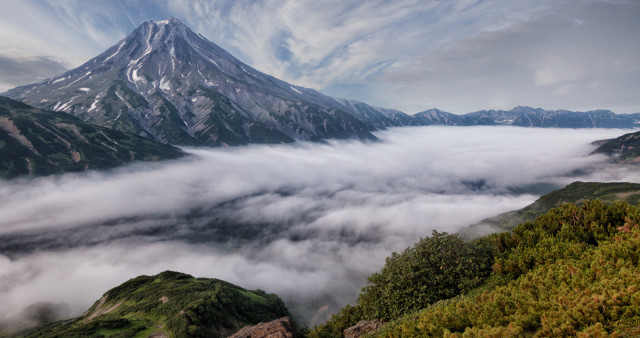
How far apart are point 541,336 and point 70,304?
252990mm

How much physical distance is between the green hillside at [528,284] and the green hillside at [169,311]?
48852 mm

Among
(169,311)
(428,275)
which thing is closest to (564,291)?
(428,275)

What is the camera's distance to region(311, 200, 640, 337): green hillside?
40.6ft

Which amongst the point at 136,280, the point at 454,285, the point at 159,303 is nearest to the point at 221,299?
the point at 159,303

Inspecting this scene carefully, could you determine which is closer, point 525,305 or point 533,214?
point 525,305

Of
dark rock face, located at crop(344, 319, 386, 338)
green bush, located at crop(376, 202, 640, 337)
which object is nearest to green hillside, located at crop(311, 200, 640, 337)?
green bush, located at crop(376, 202, 640, 337)

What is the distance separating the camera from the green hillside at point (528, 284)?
12375 millimetres

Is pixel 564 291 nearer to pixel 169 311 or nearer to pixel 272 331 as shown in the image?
pixel 272 331

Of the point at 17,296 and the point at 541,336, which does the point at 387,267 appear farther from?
the point at 17,296

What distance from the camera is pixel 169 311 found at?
71.7 m

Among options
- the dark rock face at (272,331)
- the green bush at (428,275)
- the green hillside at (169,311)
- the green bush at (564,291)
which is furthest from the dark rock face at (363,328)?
the green hillside at (169,311)

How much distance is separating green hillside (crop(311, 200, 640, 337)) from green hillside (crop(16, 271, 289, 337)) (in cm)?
4885

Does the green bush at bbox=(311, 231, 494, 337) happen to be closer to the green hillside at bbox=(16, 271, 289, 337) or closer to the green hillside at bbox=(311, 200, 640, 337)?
the green hillside at bbox=(311, 200, 640, 337)

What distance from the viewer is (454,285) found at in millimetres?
27719
